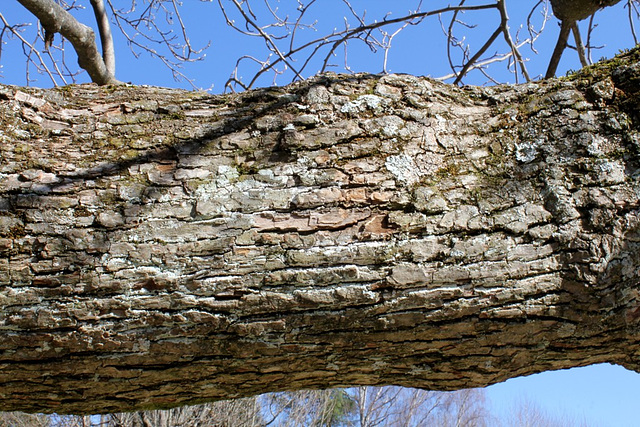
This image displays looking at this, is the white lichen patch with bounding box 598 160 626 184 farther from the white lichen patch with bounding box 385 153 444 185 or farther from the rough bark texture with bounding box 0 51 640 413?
the white lichen patch with bounding box 385 153 444 185

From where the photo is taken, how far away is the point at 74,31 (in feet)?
10.5

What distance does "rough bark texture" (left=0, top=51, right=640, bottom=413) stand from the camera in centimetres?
149

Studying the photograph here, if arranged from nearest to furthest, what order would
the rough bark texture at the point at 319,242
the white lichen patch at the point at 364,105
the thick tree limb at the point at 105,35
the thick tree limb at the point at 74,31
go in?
the rough bark texture at the point at 319,242 → the white lichen patch at the point at 364,105 → the thick tree limb at the point at 74,31 → the thick tree limb at the point at 105,35

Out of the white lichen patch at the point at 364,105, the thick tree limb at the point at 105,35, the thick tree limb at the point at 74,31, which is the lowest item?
the white lichen patch at the point at 364,105

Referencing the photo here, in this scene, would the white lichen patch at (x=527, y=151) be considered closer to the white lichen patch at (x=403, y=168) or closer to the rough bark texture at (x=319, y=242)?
the rough bark texture at (x=319, y=242)

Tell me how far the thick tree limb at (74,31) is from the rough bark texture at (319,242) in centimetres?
170

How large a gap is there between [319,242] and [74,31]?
103 inches

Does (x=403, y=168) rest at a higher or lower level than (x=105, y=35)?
lower

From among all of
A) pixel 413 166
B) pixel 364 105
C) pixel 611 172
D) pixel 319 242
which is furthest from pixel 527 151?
pixel 319 242

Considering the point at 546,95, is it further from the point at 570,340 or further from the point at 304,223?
the point at 304,223

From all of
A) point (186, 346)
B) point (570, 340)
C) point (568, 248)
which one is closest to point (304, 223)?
point (186, 346)

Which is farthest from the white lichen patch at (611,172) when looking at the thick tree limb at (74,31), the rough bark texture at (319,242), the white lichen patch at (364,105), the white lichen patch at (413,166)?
the thick tree limb at (74,31)

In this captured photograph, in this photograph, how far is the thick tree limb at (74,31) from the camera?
3027 millimetres

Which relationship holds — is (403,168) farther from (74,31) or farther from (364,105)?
(74,31)
